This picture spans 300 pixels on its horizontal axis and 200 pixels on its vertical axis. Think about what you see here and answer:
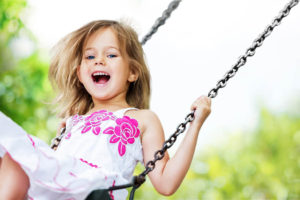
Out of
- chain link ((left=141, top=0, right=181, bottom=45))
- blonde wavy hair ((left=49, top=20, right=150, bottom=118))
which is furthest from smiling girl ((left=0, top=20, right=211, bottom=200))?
chain link ((left=141, top=0, right=181, bottom=45))

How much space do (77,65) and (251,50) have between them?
598mm

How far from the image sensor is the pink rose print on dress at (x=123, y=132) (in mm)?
1359

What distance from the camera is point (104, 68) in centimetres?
148

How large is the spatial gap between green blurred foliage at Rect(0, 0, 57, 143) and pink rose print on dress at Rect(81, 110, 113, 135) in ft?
6.52

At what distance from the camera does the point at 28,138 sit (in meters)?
1.08

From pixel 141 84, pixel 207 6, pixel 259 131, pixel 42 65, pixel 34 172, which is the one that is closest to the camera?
pixel 34 172

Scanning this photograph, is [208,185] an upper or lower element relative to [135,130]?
upper

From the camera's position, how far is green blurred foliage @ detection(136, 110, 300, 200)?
6.18 meters

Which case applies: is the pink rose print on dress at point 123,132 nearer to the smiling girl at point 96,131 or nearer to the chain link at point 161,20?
the smiling girl at point 96,131

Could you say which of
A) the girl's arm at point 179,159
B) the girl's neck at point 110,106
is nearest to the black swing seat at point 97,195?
the girl's arm at point 179,159

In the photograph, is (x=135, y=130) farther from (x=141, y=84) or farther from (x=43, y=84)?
(x=43, y=84)

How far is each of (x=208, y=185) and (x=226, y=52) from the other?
2485mm

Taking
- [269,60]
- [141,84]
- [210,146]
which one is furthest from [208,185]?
[141,84]

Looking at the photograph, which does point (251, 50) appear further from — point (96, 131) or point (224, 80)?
point (96, 131)
